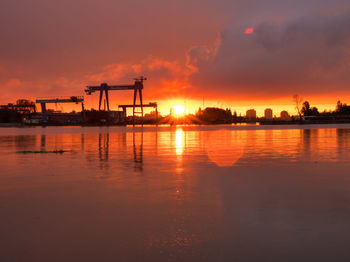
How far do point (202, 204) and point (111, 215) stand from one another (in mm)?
2448

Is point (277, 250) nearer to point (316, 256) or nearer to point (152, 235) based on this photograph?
point (316, 256)

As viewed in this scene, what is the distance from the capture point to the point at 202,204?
29.1 ft

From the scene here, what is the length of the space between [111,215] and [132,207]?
80 cm

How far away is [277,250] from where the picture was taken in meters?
5.82

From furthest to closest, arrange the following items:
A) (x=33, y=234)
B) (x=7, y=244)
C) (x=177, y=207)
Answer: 1. (x=177, y=207)
2. (x=33, y=234)
3. (x=7, y=244)

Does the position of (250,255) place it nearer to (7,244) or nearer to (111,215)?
(111,215)

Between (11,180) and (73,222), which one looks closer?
(73,222)

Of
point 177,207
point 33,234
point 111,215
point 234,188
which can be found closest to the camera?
point 33,234

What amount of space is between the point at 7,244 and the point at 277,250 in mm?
4919

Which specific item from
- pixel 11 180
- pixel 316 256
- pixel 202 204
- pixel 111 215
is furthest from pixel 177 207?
pixel 11 180

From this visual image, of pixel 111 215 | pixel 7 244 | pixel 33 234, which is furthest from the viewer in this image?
pixel 111 215

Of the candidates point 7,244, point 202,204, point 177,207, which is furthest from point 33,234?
point 202,204

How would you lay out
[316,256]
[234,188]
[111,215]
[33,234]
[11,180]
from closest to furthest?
[316,256] < [33,234] < [111,215] < [234,188] < [11,180]

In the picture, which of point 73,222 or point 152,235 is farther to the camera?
point 73,222
